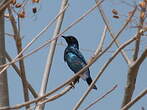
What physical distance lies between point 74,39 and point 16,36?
10.3ft

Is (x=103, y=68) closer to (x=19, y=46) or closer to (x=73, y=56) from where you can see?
(x=19, y=46)

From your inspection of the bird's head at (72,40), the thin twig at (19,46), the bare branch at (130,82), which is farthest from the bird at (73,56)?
the bare branch at (130,82)

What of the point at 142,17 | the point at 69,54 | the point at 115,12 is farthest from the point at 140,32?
the point at 69,54

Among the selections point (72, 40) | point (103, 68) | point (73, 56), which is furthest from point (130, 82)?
point (72, 40)

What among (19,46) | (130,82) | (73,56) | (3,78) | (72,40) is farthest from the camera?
(72,40)

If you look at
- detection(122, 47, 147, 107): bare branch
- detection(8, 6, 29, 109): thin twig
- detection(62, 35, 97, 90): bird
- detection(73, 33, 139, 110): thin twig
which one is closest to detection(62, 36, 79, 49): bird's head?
detection(62, 35, 97, 90): bird

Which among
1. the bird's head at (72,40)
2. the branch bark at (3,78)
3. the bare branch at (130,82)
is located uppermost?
the branch bark at (3,78)

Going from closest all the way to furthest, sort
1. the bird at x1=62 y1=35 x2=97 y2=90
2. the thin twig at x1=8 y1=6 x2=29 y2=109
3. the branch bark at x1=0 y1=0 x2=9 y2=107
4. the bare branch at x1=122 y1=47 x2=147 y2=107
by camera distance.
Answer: the bare branch at x1=122 y1=47 x2=147 y2=107, the branch bark at x1=0 y1=0 x2=9 y2=107, the thin twig at x1=8 y1=6 x2=29 y2=109, the bird at x1=62 y1=35 x2=97 y2=90

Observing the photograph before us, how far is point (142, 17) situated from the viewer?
2695 millimetres

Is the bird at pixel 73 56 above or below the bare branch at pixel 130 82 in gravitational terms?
below

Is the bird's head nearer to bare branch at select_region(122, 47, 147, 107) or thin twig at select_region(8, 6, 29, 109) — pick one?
thin twig at select_region(8, 6, 29, 109)

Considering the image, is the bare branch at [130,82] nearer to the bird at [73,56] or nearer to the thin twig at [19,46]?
the thin twig at [19,46]

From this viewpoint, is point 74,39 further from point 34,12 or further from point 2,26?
point 2,26

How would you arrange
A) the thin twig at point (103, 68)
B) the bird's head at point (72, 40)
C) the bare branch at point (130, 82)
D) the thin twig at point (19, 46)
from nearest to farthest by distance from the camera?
the thin twig at point (103, 68) < the bare branch at point (130, 82) < the thin twig at point (19, 46) < the bird's head at point (72, 40)
